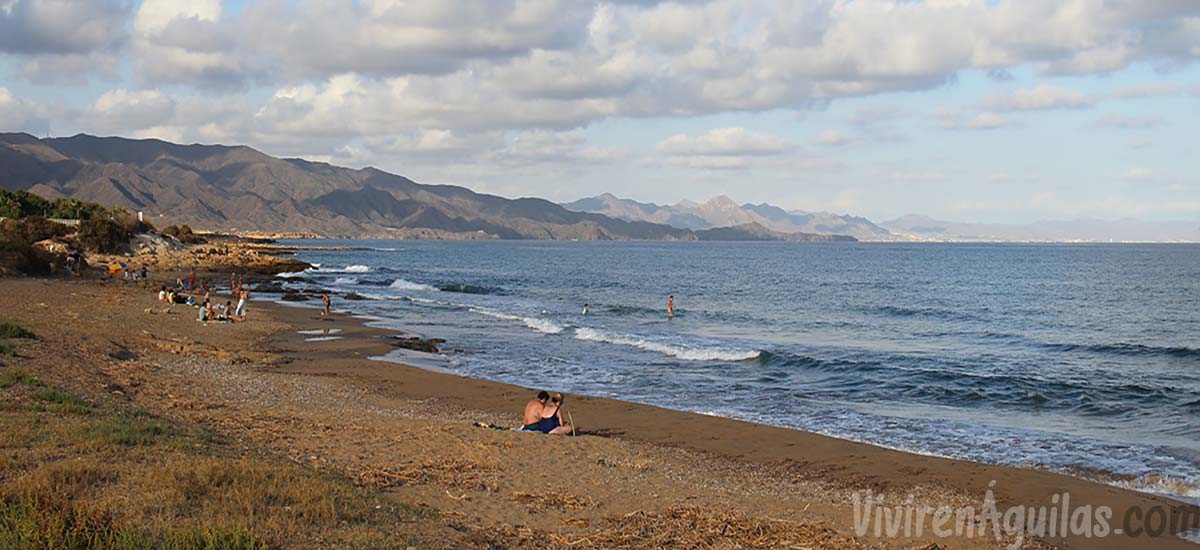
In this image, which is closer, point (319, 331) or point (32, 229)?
point (319, 331)

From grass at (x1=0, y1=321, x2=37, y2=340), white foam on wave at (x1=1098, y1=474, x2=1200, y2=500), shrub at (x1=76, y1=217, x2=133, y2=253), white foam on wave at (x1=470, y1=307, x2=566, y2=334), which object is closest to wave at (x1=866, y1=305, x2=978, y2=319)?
white foam on wave at (x1=470, y1=307, x2=566, y2=334)

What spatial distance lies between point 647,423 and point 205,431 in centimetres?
825

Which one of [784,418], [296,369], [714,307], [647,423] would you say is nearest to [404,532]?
[647,423]

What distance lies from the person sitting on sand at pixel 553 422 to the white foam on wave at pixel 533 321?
19.1 meters

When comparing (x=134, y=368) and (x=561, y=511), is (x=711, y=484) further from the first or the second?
(x=134, y=368)

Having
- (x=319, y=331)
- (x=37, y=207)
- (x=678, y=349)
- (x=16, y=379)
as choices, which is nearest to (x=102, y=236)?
(x=37, y=207)

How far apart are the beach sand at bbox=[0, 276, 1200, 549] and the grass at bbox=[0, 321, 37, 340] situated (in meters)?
0.53

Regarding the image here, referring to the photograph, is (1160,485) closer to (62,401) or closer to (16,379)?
(62,401)

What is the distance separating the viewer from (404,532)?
7797 mm

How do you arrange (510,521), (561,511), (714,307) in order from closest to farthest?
(510,521) < (561,511) < (714,307)

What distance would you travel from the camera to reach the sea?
1664 cm

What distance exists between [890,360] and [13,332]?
2397 centimetres

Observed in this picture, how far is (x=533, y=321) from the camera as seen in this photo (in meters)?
38.7

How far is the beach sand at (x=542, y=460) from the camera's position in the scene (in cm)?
959
